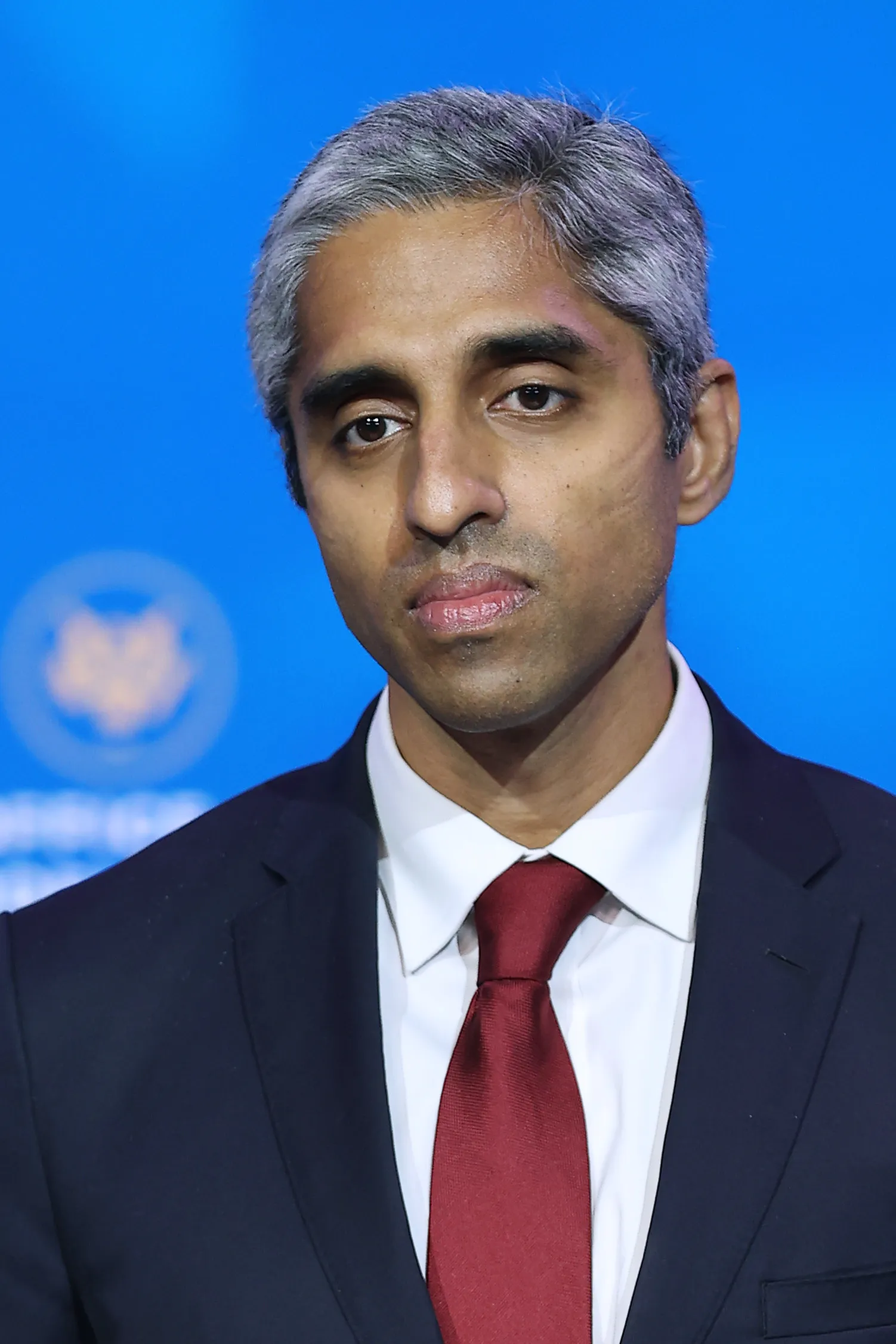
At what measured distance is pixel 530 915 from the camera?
7.01ft

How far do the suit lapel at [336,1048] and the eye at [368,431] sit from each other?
505 millimetres

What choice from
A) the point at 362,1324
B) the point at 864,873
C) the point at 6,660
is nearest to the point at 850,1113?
the point at 864,873

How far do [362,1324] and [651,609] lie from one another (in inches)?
41.7

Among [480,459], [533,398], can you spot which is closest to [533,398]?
[533,398]

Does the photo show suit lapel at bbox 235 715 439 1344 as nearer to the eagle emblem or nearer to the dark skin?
the dark skin

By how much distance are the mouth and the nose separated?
6cm

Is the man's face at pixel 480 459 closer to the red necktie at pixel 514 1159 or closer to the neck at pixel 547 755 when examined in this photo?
the neck at pixel 547 755

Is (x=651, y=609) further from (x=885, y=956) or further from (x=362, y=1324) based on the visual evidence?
(x=362, y=1324)

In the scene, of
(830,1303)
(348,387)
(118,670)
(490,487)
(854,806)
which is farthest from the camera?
(118,670)

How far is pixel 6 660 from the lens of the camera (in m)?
3.01

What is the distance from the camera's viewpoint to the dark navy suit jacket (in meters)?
1.95

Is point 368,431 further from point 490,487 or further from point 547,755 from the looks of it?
point 547,755

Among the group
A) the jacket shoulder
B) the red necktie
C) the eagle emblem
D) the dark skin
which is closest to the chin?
the dark skin

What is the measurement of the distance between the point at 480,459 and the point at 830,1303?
45.2 inches
